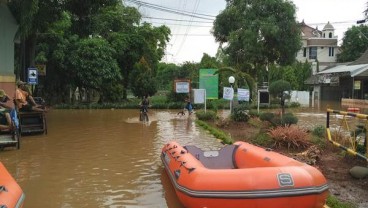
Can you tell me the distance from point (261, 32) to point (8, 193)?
29541 mm

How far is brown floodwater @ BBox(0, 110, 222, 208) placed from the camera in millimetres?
7043

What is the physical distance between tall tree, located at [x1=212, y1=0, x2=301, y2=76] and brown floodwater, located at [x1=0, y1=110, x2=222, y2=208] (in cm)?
1817

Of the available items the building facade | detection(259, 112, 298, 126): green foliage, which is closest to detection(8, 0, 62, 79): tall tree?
the building facade

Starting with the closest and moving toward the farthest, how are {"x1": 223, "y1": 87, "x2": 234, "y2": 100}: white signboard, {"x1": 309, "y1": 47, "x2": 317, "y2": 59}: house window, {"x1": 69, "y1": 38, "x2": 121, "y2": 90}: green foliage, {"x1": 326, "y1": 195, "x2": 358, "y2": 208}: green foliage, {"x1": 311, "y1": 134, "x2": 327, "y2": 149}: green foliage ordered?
{"x1": 326, "y1": 195, "x2": 358, "y2": 208}: green foliage → {"x1": 311, "y1": 134, "x2": 327, "y2": 149}: green foliage → {"x1": 223, "y1": 87, "x2": 234, "y2": 100}: white signboard → {"x1": 69, "y1": 38, "x2": 121, "y2": 90}: green foliage → {"x1": 309, "y1": 47, "x2": 317, "y2": 59}: house window

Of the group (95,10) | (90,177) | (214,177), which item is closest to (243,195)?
(214,177)

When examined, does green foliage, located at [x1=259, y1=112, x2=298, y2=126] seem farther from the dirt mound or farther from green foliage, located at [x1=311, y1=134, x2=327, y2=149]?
the dirt mound

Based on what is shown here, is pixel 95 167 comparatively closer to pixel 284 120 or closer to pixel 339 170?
pixel 339 170

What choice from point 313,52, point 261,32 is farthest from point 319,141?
point 313,52

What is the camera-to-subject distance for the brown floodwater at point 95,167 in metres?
7.04

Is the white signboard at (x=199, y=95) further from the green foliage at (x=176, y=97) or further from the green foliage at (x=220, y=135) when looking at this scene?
the green foliage at (x=176, y=97)

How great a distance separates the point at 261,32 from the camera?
32.7 metres

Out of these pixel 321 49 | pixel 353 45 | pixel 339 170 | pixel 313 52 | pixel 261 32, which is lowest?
pixel 339 170

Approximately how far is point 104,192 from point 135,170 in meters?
1.84

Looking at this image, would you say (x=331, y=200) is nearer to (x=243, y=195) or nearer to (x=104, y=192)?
(x=243, y=195)
